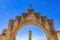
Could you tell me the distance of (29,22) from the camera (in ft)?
48.1

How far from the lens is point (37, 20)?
14.7m

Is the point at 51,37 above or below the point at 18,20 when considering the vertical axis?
below

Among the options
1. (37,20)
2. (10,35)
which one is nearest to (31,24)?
(37,20)

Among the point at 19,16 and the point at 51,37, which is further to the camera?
the point at 19,16

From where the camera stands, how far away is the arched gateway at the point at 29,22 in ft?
46.6

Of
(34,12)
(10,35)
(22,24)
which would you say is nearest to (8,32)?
(10,35)

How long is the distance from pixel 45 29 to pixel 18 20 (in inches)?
124

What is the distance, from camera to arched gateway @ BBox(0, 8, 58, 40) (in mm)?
14190

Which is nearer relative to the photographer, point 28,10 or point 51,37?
point 51,37

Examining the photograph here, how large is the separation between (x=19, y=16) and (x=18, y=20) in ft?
1.51

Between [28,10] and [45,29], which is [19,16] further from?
[45,29]

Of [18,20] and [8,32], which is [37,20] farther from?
[8,32]

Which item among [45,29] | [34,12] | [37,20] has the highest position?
[34,12]

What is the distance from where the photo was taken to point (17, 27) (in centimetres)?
1450
